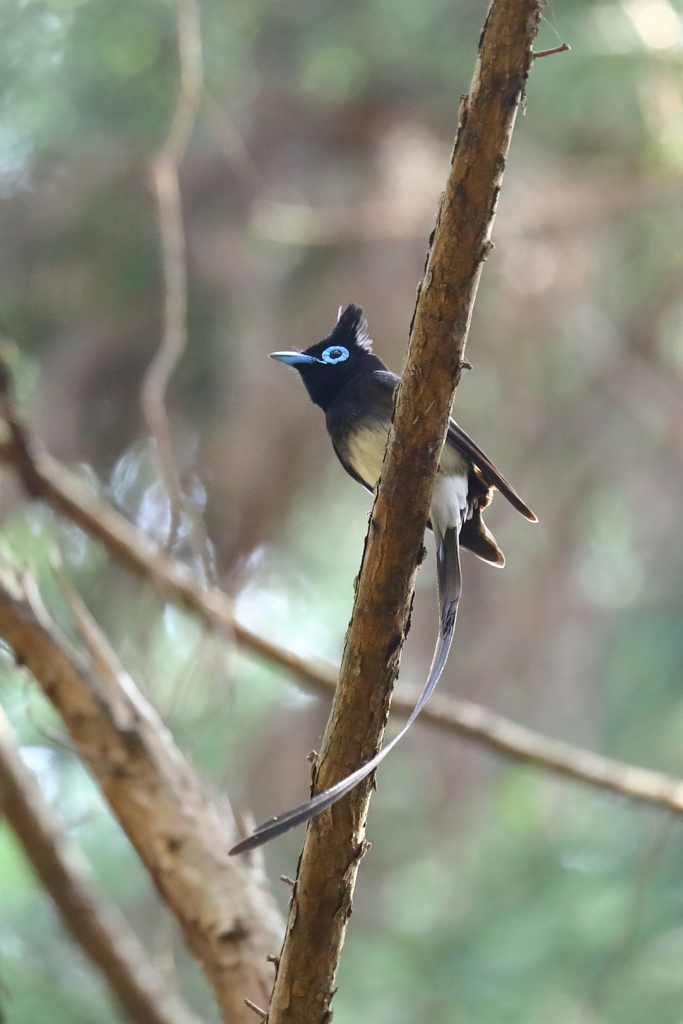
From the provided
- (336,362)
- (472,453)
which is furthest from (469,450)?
(336,362)

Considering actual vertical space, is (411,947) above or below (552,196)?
below

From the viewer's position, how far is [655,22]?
3721 mm

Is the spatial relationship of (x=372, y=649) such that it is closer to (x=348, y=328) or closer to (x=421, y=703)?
(x=421, y=703)

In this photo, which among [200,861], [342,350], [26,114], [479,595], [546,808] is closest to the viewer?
[200,861]

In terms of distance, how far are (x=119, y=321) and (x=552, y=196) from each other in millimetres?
1793

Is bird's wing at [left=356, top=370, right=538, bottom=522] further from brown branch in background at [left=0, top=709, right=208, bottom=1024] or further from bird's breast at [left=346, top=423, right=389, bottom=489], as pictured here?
brown branch in background at [left=0, top=709, right=208, bottom=1024]

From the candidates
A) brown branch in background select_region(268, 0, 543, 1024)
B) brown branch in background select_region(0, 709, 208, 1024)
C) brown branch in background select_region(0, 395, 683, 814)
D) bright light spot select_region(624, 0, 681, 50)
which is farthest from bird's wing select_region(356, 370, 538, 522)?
bright light spot select_region(624, 0, 681, 50)

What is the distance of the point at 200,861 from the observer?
6.88 ft

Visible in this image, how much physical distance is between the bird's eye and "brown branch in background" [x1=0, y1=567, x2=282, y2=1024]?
87 cm

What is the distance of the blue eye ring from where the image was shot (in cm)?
245

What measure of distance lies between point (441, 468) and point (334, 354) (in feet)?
1.48

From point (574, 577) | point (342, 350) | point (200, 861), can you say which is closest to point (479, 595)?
point (574, 577)

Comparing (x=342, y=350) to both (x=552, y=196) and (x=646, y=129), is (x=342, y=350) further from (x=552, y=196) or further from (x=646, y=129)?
(x=646, y=129)

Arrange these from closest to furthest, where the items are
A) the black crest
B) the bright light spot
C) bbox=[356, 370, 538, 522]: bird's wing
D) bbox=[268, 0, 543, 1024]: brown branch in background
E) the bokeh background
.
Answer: bbox=[268, 0, 543, 1024]: brown branch in background, bbox=[356, 370, 538, 522]: bird's wing, the black crest, the bright light spot, the bokeh background
